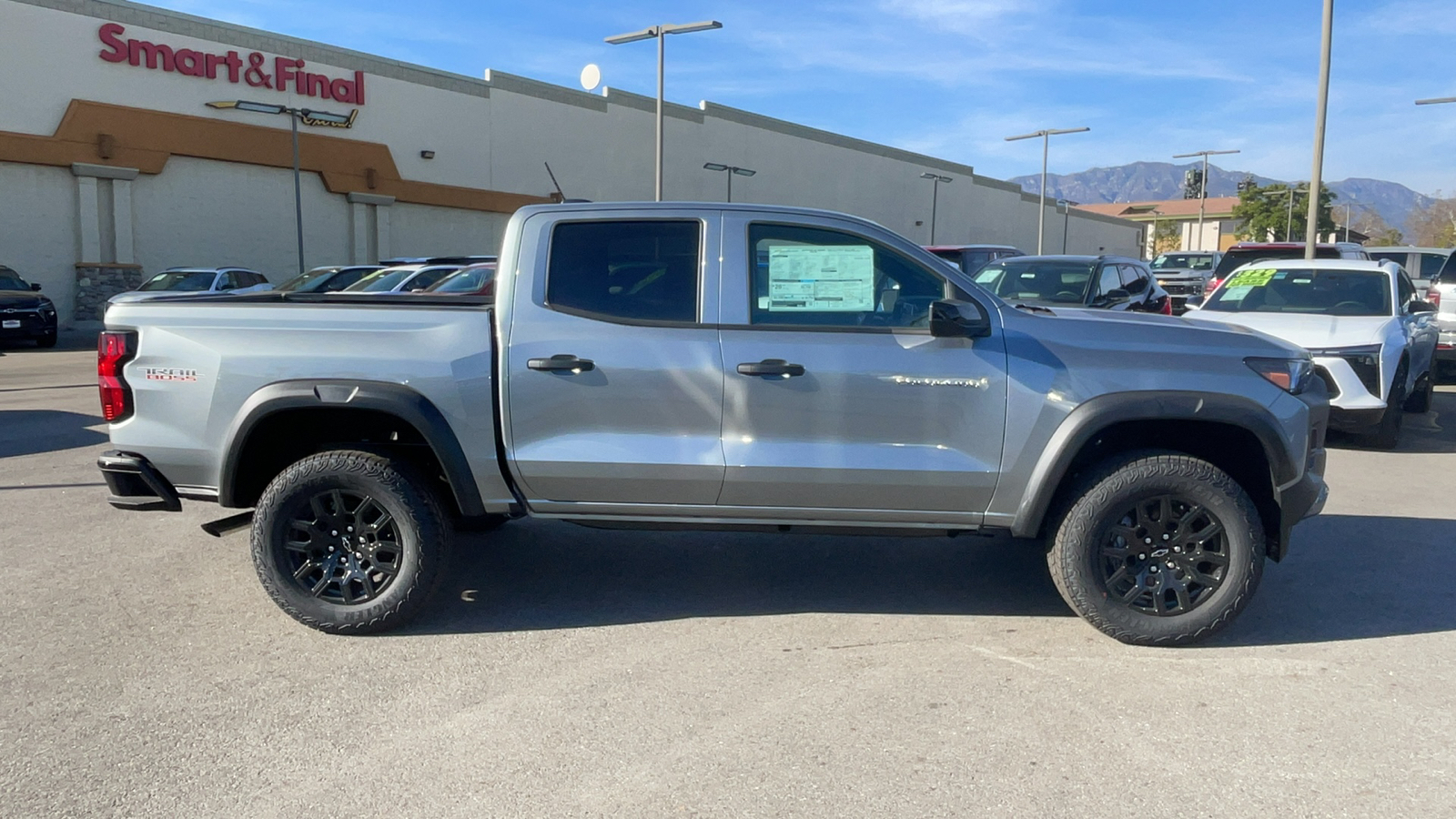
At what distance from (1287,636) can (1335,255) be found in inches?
670

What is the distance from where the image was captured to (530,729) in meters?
3.63

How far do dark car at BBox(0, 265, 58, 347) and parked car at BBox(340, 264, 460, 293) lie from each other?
7.34 m

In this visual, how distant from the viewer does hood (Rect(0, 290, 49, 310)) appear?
19.4m

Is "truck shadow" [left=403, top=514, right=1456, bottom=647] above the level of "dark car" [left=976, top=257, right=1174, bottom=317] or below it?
below

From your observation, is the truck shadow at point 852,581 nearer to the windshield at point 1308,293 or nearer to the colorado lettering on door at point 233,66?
the windshield at point 1308,293

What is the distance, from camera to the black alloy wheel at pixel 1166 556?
4.39 metres

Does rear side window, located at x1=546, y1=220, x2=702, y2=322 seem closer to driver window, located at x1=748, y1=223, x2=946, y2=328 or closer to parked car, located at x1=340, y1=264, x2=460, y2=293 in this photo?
driver window, located at x1=748, y1=223, x2=946, y2=328

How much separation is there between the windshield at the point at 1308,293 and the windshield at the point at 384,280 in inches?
446

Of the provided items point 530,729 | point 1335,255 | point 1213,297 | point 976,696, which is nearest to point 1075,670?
point 976,696

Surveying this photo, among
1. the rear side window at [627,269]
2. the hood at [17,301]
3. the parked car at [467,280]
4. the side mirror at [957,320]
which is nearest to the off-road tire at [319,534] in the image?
Answer: the rear side window at [627,269]

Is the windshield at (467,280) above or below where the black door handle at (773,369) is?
above

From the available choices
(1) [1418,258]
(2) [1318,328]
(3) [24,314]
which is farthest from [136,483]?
(1) [1418,258]

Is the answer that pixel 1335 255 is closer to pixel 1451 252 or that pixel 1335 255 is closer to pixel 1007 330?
pixel 1451 252

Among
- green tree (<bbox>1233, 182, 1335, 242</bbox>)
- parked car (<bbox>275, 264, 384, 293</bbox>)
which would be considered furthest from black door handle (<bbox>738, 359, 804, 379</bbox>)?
green tree (<bbox>1233, 182, 1335, 242</bbox>)
